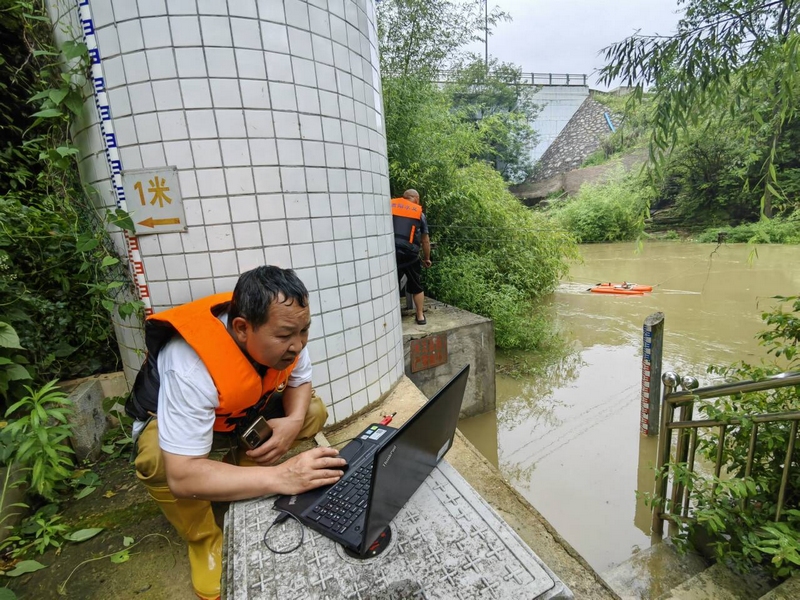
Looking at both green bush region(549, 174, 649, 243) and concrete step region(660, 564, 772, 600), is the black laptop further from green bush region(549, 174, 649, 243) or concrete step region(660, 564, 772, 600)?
green bush region(549, 174, 649, 243)

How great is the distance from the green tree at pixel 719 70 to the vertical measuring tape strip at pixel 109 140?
3120mm

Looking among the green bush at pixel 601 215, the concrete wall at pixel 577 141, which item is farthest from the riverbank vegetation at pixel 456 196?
the concrete wall at pixel 577 141

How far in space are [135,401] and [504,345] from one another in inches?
192

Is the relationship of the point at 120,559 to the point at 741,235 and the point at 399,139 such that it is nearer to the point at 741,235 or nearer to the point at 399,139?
the point at 399,139

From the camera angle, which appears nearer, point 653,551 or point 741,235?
point 653,551

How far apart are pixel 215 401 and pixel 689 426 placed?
249cm

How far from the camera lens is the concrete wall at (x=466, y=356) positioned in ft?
12.6

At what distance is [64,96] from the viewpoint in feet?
6.05

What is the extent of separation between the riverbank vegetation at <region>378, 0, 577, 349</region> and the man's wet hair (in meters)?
4.47

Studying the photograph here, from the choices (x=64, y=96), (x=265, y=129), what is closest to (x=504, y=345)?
→ (x=265, y=129)

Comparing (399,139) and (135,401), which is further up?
(399,139)

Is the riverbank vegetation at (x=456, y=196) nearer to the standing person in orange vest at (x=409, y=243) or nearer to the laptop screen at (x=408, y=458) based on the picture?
the standing person in orange vest at (x=409, y=243)

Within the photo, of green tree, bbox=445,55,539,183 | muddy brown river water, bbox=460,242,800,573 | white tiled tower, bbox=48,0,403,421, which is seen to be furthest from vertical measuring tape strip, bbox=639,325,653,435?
green tree, bbox=445,55,539,183

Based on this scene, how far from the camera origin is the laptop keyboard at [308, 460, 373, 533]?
3.57 feet
